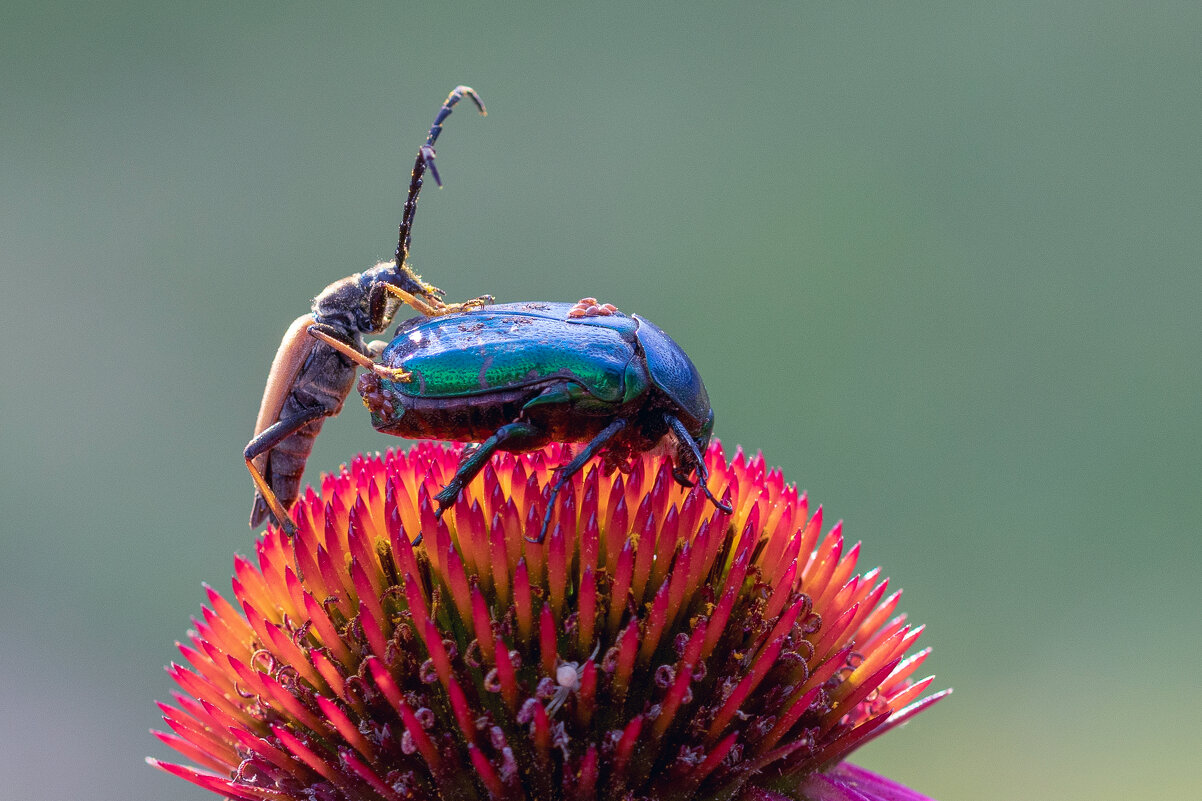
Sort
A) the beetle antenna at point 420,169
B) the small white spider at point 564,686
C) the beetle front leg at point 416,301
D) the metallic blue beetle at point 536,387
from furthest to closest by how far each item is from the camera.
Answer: the beetle front leg at point 416,301 < the beetle antenna at point 420,169 < the metallic blue beetle at point 536,387 < the small white spider at point 564,686

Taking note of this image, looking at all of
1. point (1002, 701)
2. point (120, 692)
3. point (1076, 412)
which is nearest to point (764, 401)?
point (1076, 412)

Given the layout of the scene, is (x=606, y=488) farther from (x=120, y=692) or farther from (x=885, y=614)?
(x=120, y=692)

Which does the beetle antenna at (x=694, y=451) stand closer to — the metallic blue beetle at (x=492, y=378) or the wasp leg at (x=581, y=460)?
the metallic blue beetle at (x=492, y=378)

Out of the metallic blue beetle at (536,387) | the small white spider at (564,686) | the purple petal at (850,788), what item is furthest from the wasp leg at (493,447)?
the purple petal at (850,788)

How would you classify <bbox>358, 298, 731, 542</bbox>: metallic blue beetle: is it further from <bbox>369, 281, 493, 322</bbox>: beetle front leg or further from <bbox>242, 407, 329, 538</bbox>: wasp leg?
<bbox>242, 407, 329, 538</bbox>: wasp leg

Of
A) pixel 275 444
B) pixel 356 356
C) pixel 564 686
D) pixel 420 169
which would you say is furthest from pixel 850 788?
pixel 420 169

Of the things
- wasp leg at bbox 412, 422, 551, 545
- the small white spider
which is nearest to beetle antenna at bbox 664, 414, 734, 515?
wasp leg at bbox 412, 422, 551, 545
